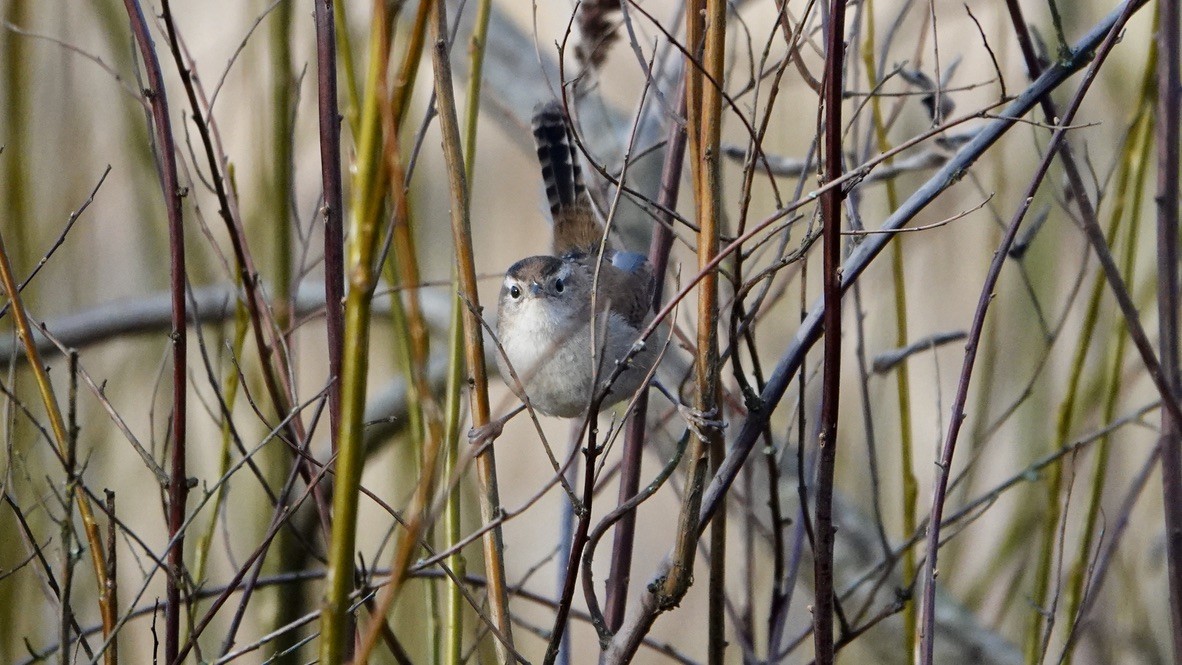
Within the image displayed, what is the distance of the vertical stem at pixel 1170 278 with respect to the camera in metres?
1.48

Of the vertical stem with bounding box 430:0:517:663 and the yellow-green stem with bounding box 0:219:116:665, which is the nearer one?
the yellow-green stem with bounding box 0:219:116:665

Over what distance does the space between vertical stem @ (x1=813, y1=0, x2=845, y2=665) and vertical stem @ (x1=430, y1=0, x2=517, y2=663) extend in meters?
0.41

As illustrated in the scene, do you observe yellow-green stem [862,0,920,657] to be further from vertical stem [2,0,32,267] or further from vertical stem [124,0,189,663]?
vertical stem [2,0,32,267]

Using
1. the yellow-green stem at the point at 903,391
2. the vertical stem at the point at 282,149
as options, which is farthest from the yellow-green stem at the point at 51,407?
the yellow-green stem at the point at 903,391

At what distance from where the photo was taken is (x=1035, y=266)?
3.07m

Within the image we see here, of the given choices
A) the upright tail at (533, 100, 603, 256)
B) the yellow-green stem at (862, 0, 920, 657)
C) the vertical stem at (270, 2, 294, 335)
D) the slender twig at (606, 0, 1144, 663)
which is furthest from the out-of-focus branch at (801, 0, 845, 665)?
the upright tail at (533, 100, 603, 256)

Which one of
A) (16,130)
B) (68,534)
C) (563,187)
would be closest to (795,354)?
(68,534)

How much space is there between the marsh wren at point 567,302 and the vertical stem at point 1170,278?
912 mm

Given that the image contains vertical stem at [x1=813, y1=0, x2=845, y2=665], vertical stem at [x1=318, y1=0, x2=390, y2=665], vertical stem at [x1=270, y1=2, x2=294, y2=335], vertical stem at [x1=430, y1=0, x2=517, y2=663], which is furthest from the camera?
vertical stem at [x1=270, y1=2, x2=294, y2=335]

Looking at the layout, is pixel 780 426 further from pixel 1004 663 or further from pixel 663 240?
pixel 663 240

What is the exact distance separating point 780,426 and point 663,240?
1.92 m

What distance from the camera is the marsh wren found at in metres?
2.11

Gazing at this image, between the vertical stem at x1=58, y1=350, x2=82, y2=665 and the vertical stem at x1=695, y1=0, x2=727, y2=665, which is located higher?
the vertical stem at x1=695, y1=0, x2=727, y2=665

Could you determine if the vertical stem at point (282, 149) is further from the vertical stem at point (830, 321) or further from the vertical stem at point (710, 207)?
the vertical stem at point (830, 321)
